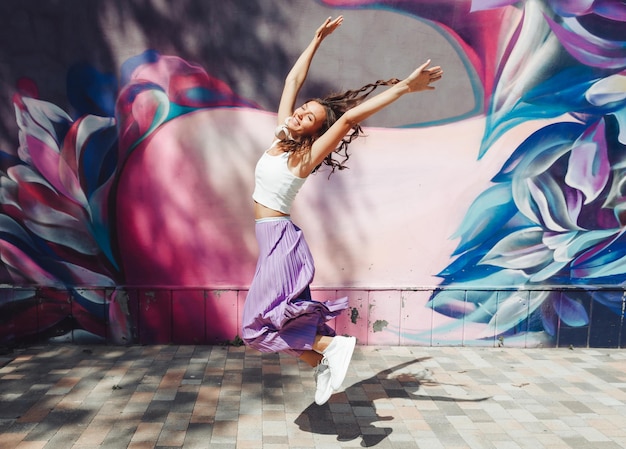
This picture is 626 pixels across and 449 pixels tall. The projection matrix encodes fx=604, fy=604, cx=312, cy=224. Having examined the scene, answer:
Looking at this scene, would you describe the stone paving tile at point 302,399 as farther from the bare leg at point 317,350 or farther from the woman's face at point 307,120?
the woman's face at point 307,120

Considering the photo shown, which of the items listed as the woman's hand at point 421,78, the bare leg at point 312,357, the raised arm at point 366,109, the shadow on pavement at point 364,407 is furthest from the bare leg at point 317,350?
the woman's hand at point 421,78

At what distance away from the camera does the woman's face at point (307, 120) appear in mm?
3045

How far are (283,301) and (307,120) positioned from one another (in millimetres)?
939

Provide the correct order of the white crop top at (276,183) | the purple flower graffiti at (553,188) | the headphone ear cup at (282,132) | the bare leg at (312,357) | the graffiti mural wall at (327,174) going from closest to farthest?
the headphone ear cup at (282,132), the white crop top at (276,183), the bare leg at (312,357), the graffiti mural wall at (327,174), the purple flower graffiti at (553,188)

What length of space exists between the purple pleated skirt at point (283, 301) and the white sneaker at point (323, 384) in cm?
13

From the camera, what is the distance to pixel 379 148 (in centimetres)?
443

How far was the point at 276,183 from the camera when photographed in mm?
3131

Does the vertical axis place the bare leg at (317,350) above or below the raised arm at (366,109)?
below

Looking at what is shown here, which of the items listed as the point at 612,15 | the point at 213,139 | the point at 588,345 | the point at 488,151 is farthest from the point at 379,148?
the point at 588,345

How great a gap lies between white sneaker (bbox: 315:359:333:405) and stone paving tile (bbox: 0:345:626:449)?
24 centimetres

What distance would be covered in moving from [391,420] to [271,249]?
3.84ft

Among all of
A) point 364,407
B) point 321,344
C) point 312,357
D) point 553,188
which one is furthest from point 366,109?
point 553,188

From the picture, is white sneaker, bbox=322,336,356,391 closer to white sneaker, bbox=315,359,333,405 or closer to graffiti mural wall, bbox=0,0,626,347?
white sneaker, bbox=315,359,333,405

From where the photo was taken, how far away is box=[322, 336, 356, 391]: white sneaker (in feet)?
9.85
